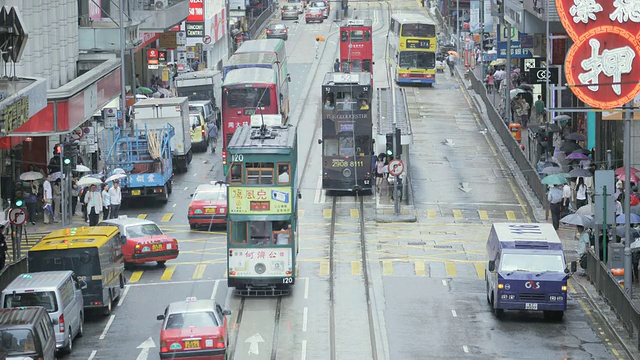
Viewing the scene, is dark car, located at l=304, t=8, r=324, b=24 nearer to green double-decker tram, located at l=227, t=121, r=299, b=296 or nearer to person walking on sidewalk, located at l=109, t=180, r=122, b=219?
person walking on sidewalk, located at l=109, t=180, r=122, b=219

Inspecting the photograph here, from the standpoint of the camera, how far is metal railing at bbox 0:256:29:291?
37281 mm

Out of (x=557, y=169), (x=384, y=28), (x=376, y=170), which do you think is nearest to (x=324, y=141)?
(x=376, y=170)

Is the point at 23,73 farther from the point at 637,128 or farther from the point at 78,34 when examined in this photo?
the point at 637,128

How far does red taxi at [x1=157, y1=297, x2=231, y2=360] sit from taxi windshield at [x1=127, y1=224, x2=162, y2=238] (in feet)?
38.8

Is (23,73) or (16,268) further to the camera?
(23,73)

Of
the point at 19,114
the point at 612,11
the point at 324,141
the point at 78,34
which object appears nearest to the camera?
the point at 19,114

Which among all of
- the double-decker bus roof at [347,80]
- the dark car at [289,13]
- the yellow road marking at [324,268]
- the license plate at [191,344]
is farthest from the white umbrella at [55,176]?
the dark car at [289,13]

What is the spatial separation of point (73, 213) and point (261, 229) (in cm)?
1637

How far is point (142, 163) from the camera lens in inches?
2136

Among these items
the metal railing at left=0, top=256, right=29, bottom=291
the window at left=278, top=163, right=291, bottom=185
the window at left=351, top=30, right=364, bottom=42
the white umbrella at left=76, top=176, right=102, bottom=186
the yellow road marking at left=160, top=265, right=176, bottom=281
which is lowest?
the yellow road marking at left=160, top=265, right=176, bottom=281

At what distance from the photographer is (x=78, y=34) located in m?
62.6

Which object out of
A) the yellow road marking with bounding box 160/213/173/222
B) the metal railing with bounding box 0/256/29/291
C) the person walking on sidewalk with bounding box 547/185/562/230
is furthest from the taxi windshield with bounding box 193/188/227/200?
the person walking on sidewalk with bounding box 547/185/562/230

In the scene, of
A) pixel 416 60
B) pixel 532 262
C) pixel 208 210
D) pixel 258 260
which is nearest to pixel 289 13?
pixel 416 60

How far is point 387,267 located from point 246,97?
2030 centimetres
